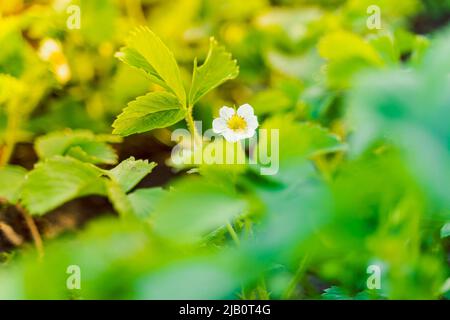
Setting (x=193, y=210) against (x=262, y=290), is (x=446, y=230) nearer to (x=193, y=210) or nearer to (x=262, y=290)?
(x=262, y=290)

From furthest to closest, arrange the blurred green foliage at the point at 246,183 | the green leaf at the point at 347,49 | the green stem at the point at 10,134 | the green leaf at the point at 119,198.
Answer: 1. the green stem at the point at 10,134
2. the green leaf at the point at 347,49
3. the green leaf at the point at 119,198
4. the blurred green foliage at the point at 246,183

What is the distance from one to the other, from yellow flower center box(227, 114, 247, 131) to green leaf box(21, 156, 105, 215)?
0.14 metres

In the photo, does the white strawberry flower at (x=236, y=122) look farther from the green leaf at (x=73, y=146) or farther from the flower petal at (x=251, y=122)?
the green leaf at (x=73, y=146)

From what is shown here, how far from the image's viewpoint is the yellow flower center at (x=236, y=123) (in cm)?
66

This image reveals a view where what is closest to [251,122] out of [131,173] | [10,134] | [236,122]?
[236,122]

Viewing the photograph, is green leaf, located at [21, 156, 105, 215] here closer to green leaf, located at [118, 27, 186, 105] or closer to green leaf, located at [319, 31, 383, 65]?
green leaf, located at [118, 27, 186, 105]

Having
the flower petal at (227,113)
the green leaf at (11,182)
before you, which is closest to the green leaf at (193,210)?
the flower petal at (227,113)

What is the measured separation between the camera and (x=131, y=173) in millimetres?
607

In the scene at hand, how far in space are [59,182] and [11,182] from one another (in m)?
0.19

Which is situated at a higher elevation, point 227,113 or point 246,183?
point 227,113

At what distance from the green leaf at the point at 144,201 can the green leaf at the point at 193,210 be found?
0.13 m

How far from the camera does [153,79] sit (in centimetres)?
58

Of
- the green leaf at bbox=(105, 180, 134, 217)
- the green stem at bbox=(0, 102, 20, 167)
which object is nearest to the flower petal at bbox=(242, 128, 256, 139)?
the green leaf at bbox=(105, 180, 134, 217)
